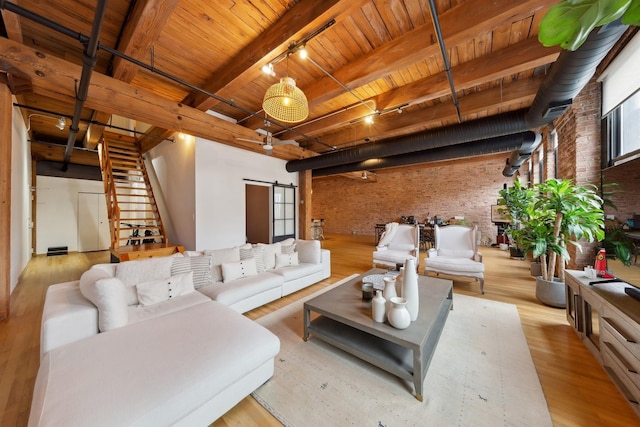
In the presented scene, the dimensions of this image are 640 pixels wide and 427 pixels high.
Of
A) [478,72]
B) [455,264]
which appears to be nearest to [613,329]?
[455,264]

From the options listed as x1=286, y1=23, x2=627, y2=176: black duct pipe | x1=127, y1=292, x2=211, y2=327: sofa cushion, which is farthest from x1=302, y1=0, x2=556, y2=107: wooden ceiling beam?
x1=127, y1=292, x2=211, y2=327: sofa cushion

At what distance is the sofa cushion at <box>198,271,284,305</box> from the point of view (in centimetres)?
244

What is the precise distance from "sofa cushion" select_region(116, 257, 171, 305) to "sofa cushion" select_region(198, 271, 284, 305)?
1.55 feet

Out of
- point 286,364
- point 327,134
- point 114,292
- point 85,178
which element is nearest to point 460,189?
point 327,134

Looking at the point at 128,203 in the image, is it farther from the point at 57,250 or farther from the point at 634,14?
the point at 634,14

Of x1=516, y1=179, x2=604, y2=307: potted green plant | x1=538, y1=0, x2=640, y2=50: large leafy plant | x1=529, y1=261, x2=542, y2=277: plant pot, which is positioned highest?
x1=538, y1=0, x2=640, y2=50: large leafy plant

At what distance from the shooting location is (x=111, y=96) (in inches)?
110

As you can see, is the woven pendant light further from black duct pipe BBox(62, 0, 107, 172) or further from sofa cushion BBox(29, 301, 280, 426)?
sofa cushion BBox(29, 301, 280, 426)

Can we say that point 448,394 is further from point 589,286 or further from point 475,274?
point 475,274

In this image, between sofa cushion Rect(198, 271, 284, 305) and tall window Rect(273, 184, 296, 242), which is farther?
tall window Rect(273, 184, 296, 242)

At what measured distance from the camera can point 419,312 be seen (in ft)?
6.34

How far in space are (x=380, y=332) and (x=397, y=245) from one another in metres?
3.34

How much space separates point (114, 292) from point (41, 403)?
31.5 inches

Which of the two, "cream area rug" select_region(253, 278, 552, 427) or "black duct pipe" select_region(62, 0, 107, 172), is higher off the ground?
"black duct pipe" select_region(62, 0, 107, 172)
